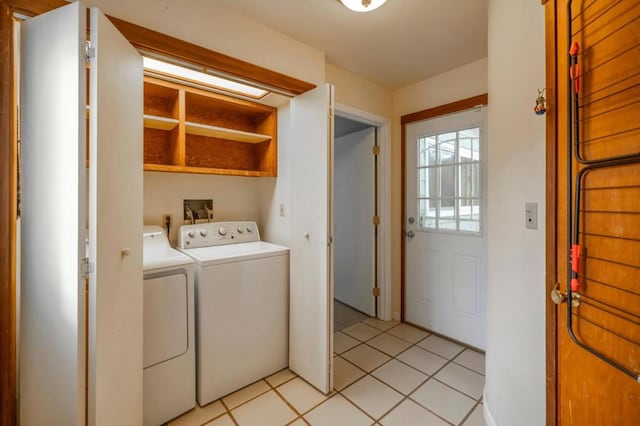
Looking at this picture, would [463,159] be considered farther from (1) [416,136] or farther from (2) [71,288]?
(2) [71,288]

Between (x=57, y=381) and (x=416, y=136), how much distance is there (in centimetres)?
305

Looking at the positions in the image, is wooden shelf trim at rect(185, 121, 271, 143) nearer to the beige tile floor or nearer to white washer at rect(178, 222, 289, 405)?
white washer at rect(178, 222, 289, 405)

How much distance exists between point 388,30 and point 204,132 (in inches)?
63.2

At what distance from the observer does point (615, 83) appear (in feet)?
2.42

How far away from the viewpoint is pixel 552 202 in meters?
0.98

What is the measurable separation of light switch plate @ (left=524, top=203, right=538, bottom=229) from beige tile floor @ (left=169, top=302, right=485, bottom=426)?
1.24 m

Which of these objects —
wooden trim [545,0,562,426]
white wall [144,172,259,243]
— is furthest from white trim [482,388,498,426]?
white wall [144,172,259,243]

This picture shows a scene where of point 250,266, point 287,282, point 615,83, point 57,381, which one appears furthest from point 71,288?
point 615,83

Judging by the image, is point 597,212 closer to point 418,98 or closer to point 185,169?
point 185,169

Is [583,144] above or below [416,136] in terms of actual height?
below

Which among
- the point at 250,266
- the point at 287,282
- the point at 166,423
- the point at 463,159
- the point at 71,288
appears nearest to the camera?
the point at 71,288

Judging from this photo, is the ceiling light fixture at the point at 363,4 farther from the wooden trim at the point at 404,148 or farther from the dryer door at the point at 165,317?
the dryer door at the point at 165,317

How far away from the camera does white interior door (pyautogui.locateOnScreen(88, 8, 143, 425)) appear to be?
1070 mm

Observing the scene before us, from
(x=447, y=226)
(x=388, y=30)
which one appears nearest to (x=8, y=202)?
(x=388, y=30)
